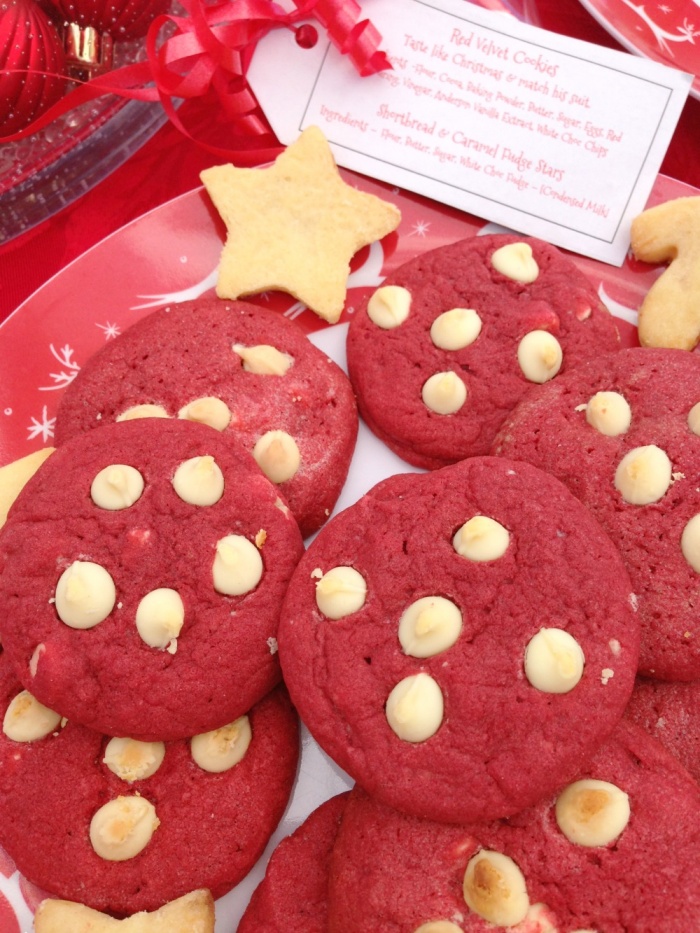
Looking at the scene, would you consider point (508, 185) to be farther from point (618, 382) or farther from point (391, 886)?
point (391, 886)

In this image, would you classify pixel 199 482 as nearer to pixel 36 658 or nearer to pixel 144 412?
pixel 144 412

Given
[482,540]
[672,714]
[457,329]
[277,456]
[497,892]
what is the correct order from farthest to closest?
[457,329] < [277,456] < [672,714] < [482,540] < [497,892]

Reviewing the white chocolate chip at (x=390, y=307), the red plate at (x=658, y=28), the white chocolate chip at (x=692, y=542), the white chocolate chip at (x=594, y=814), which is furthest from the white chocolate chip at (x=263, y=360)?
the red plate at (x=658, y=28)

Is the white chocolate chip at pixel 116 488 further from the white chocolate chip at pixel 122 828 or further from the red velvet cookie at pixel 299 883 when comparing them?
the red velvet cookie at pixel 299 883

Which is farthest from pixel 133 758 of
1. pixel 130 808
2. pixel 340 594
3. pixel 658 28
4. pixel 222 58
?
pixel 658 28

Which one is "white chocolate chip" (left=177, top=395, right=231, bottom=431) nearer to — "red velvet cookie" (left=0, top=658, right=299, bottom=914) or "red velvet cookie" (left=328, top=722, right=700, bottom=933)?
"red velvet cookie" (left=0, top=658, right=299, bottom=914)

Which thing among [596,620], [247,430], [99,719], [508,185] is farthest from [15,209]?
[596,620]

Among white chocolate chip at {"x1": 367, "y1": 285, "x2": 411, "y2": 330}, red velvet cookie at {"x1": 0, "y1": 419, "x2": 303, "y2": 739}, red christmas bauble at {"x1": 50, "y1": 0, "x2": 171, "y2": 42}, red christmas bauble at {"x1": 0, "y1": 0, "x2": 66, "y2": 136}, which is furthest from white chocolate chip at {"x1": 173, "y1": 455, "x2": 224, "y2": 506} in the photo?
red christmas bauble at {"x1": 50, "y1": 0, "x2": 171, "y2": 42}

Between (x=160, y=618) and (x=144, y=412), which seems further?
(x=144, y=412)
